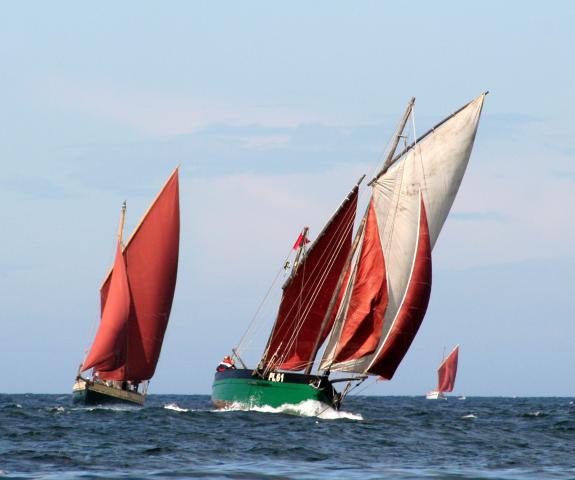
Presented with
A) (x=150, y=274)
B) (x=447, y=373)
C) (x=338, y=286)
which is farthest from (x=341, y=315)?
(x=447, y=373)

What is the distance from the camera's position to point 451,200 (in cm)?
5634

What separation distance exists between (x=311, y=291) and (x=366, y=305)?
3907 mm

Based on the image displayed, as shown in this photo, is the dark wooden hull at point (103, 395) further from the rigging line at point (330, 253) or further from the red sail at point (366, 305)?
the red sail at point (366, 305)

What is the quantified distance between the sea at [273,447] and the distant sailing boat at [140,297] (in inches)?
341

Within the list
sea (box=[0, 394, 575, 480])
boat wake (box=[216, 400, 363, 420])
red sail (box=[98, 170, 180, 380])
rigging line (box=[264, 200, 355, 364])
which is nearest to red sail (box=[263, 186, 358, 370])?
rigging line (box=[264, 200, 355, 364])

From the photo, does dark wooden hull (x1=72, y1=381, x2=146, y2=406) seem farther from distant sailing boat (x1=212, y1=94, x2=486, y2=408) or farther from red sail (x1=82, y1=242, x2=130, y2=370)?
distant sailing boat (x1=212, y1=94, x2=486, y2=408)

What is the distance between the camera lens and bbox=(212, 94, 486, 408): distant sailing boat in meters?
54.0

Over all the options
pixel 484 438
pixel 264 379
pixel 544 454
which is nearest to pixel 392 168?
pixel 264 379

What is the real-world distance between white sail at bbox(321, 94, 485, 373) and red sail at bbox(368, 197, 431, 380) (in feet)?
4.45

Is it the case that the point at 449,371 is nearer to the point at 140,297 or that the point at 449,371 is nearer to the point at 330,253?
the point at 140,297

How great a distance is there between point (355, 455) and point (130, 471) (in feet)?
27.5

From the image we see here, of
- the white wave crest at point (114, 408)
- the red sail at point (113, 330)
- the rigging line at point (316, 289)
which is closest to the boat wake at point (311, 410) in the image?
the rigging line at point (316, 289)

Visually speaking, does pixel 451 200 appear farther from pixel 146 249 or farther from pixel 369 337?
pixel 146 249

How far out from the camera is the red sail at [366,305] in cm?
5553
